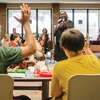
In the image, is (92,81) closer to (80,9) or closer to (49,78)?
(49,78)

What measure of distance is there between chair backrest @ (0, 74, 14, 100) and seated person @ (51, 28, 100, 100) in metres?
0.33

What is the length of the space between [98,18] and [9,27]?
493 centimetres

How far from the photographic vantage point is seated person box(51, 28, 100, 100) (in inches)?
62.8

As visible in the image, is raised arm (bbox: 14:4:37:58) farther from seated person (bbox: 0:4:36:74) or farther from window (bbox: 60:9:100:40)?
window (bbox: 60:9:100:40)

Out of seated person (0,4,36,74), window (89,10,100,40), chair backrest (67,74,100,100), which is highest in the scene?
window (89,10,100,40)

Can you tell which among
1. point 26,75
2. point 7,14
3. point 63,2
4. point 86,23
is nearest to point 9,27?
point 7,14

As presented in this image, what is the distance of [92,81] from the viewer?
151cm

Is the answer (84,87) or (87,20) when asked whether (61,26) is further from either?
(87,20)

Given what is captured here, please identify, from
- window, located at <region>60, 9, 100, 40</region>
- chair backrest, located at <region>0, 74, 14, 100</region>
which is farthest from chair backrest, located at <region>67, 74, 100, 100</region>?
window, located at <region>60, 9, 100, 40</region>

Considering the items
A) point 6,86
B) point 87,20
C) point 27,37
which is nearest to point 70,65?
point 27,37

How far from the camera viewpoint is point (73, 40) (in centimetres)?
164

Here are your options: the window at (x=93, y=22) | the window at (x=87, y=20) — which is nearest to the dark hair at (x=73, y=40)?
the window at (x=87, y=20)

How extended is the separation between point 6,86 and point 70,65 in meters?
0.46

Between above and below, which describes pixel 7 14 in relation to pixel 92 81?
above
